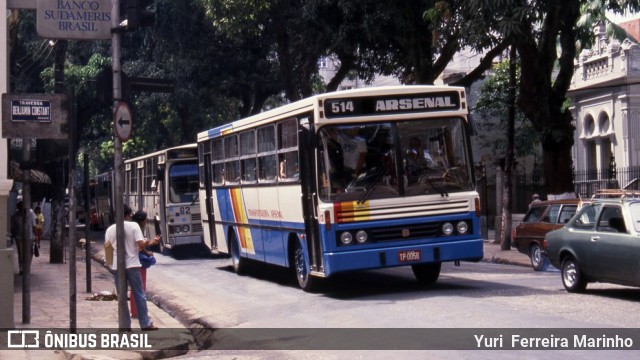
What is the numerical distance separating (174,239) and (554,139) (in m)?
10.7

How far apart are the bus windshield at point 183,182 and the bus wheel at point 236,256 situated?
18.2ft

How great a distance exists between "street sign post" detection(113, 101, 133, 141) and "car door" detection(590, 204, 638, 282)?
7.05 m

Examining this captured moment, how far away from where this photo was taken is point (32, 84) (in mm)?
40219

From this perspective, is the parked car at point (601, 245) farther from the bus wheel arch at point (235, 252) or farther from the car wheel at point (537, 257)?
the bus wheel arch at point (235, 252)

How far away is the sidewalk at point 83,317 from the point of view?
444 inches

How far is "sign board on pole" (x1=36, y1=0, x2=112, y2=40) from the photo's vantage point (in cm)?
1234

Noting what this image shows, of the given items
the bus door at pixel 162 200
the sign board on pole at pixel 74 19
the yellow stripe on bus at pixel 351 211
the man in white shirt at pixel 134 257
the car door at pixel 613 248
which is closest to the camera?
the man in white shirt at pixel 134 257

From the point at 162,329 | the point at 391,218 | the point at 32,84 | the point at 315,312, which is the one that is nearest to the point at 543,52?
the point at 391,218

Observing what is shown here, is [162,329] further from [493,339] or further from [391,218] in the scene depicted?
[493,339]

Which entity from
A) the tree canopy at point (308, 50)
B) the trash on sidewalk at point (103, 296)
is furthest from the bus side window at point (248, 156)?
the tree canopy at point (308, 50)

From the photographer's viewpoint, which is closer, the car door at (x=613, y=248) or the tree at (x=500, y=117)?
the car door at (x=613, y=248)

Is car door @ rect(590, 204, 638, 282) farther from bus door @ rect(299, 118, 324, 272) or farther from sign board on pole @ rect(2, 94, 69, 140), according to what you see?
sign board on pole @ rect(2, 94, 69, 140)

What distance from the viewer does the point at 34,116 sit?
12555 mm

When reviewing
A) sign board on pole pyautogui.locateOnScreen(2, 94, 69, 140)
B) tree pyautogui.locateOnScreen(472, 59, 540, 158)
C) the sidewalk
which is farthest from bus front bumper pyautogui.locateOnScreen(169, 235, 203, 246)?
tree pyautogui.locateOnScreen(472, 59, 540, 158)
